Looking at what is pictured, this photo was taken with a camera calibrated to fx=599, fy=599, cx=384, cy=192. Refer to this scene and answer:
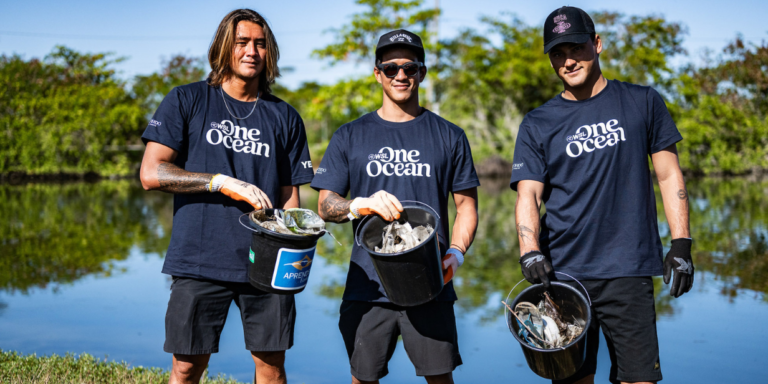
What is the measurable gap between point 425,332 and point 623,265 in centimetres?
98

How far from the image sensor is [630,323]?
9.18 feet

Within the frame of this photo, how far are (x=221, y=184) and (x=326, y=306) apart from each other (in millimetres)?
3830

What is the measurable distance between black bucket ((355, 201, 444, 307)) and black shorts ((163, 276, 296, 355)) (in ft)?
2.21

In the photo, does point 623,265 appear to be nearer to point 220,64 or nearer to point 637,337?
point 637,337

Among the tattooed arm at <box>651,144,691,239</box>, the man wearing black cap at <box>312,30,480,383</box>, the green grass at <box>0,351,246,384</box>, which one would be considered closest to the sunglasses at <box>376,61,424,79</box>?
the man wearing black cap at <box>312,30,480,383</box>

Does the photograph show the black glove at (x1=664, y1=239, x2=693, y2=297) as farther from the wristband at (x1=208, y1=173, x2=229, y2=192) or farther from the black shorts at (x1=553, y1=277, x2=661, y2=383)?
the wristband at (x1=208, y1=173, x2=229, y2=192)

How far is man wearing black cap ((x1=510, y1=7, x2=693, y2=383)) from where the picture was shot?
279 centimetres

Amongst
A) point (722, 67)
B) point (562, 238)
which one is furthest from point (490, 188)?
point (562, 238)

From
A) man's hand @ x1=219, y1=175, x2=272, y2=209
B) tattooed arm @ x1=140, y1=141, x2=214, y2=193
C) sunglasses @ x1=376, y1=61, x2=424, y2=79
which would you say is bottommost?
man's hand @ x1=219, y1=175, x2=272, y2=209

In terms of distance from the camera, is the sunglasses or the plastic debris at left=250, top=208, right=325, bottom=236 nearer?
the plastic debris at left=250, top=208, right=325, bottom=236

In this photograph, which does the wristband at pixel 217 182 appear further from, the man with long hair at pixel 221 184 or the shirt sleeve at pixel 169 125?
the shirt sleeve at pixel 169 125

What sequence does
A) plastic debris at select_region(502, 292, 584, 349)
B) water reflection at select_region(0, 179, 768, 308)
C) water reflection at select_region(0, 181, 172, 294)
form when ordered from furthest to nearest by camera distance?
1. water reflection at select_region(0, 181, 172, 294)
2. water reflection at select_region(0, 179, 768, 308)
3. plastic debris at select_region(502, 292, 584, 349)

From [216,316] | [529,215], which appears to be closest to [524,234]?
[529,215]

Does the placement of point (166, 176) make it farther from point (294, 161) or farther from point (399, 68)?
point (399, 68)
